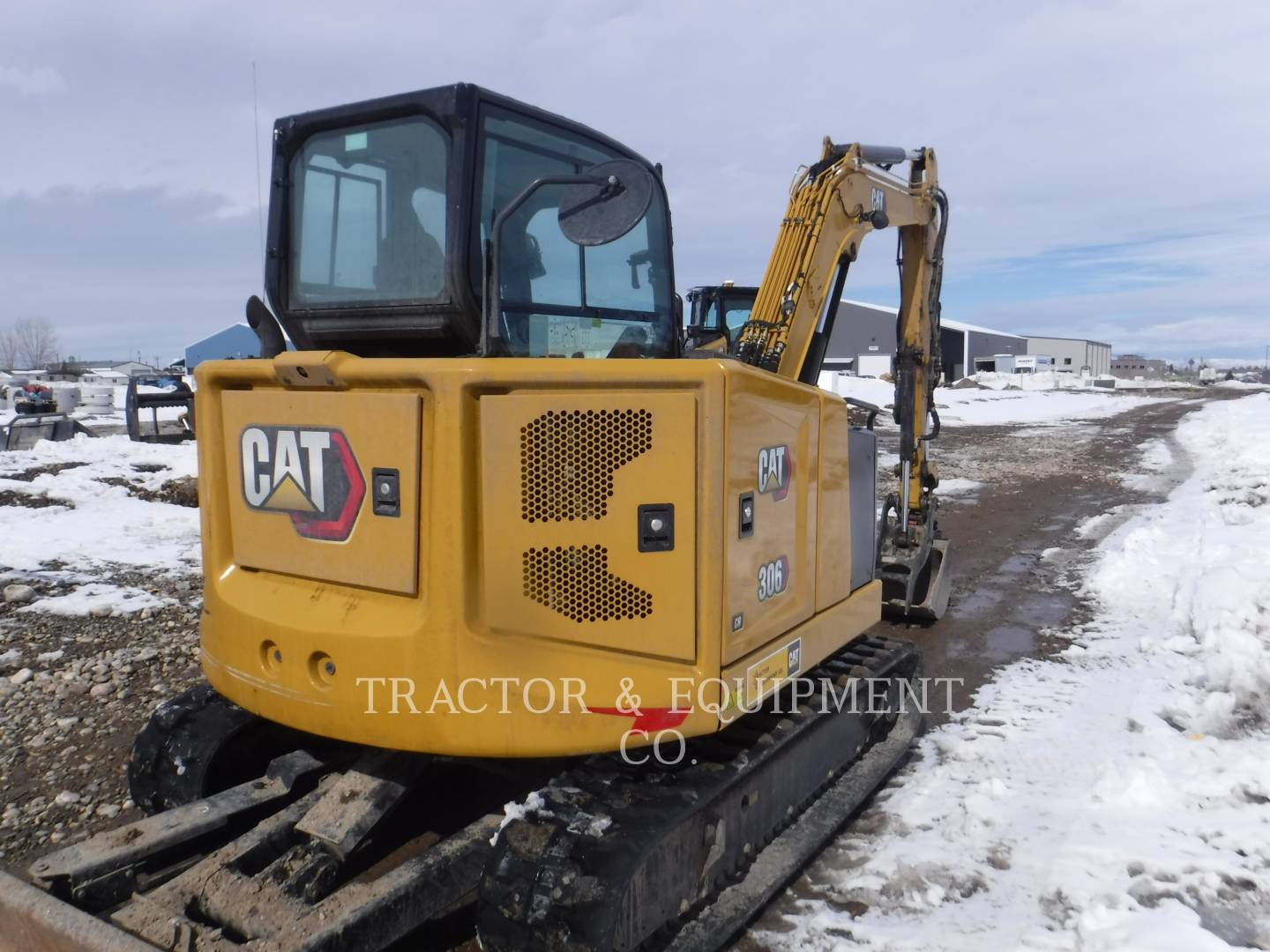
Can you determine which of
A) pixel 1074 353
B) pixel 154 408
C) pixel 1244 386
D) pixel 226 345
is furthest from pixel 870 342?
pixel 154 408

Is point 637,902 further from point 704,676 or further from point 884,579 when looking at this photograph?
point 884,579

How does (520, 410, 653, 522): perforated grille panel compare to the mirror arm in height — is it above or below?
below

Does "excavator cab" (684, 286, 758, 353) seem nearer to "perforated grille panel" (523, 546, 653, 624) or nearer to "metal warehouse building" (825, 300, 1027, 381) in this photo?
"perforated grille panel" (523, 546, 653, 624)

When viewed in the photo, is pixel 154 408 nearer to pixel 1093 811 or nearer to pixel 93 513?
pixel 93 513

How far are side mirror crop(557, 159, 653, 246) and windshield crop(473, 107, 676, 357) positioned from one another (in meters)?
0.20

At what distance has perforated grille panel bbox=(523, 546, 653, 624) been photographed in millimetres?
2674

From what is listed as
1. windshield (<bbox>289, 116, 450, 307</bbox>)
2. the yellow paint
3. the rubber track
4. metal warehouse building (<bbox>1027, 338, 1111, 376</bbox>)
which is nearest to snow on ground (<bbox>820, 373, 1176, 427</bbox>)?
the rubber track

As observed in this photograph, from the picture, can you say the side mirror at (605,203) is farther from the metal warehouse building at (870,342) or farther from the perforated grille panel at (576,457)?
the metal warehouse building at (870,342)

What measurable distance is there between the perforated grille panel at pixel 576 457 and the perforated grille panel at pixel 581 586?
0.11 metres

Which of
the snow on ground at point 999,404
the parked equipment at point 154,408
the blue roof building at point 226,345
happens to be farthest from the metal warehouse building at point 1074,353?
the parked equipment at point 154,408

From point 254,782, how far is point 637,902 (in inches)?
57.5

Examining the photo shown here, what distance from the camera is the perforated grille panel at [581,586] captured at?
2.67 m

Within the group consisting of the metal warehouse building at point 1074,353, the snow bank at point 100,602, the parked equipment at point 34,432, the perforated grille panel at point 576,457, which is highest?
the metal warehouse building at point 1074,353

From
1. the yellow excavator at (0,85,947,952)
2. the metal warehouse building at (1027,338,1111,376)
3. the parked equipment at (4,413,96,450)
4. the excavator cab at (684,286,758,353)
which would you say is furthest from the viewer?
the metal warehouse building at (1027,338,1111,376)
